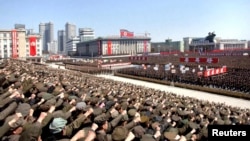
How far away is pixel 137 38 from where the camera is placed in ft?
452

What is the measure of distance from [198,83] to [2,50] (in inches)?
2827

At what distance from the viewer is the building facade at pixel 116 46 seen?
12594 cm

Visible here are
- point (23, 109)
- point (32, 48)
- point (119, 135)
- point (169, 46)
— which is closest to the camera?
point (119, 135)

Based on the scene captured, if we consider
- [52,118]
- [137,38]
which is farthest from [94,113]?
[137,38]

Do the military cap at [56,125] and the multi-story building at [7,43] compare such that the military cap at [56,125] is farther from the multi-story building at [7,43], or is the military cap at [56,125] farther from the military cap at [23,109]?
the multi-story building at [7,43]

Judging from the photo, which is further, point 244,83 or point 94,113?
point 244,83

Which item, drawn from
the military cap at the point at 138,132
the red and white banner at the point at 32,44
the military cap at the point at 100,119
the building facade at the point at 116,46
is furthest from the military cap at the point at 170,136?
the building facade at the point at 116,46

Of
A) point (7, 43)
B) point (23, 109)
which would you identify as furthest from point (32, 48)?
point (23, 109)

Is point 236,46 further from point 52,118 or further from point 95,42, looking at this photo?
point 52,118

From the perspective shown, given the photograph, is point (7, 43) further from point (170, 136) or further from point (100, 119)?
point (170, 136)

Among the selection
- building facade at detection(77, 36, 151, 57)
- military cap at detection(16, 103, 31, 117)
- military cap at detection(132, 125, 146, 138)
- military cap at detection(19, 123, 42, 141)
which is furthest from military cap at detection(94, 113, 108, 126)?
building facade at detection(77, 36, 151, 57)

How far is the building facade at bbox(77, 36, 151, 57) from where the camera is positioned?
4958 inches

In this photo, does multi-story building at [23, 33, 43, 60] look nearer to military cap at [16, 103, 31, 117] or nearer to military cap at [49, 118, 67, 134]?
military cap at [16, 103, 31, 117]

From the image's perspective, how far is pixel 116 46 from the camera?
130375 millimetres
